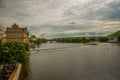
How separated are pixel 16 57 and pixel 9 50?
257cm

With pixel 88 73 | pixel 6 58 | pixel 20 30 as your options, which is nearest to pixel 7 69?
pixel 6 58

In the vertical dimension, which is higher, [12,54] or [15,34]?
[15,34]

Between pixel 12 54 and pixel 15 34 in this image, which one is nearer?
pixel 12 54

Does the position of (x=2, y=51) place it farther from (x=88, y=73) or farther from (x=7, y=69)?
(x=88, y=73)

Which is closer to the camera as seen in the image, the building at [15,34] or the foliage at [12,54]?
the foliage at [12,54]

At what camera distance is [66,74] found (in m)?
47.8

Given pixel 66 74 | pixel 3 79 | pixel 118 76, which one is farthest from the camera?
pixel 66 74

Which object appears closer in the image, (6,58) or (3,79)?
(3,79)

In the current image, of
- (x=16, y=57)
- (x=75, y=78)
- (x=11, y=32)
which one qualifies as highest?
(x=11, y=32)

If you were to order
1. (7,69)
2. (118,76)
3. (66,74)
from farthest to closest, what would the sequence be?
(66,74) < (118,76) < (7,69)

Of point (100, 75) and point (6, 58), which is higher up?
point (6, 58)

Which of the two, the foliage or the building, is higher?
the building

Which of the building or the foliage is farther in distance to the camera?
the building

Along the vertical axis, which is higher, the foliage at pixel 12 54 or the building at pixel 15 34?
the building at pixel 15 34
